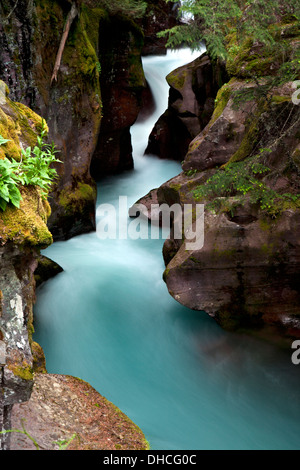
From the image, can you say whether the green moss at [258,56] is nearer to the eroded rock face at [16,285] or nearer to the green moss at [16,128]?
the green moss at [16,128]

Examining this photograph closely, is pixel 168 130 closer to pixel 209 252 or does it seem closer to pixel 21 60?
pixel 21 60

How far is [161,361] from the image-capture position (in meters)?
6.93

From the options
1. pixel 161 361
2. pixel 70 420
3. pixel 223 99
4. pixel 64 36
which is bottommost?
pixel 161 361

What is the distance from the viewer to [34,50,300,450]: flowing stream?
5.79m

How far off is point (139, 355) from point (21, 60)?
6102mm

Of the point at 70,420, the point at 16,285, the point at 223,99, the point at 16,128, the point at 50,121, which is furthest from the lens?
the point at 50,121

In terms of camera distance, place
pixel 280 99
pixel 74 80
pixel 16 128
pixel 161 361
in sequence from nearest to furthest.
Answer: pixel 16 128 < pixel 280 99 < pixel 161 361 < pixel 74 80

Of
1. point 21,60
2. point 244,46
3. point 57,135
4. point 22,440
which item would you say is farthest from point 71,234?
point 22,440

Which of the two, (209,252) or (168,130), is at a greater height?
(168,130)

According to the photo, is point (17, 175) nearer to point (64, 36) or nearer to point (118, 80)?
point (64, 36)

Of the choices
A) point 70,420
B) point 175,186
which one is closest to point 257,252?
point 175,186

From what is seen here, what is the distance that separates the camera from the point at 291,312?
6.11 m

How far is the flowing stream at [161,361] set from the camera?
5.79 metres

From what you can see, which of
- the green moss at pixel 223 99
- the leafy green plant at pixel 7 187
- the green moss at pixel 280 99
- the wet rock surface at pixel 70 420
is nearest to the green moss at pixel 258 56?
the green moss at pixel 223 99
